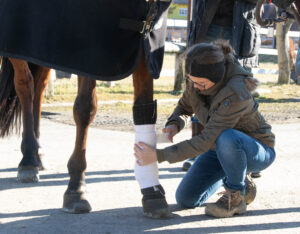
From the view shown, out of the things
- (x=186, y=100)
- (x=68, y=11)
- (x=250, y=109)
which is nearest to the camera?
(x=68, y=11)

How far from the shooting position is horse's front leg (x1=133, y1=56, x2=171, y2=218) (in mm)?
2908

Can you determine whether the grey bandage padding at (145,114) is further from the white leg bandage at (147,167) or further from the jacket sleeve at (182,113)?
the jacket sleeve at (182,113)

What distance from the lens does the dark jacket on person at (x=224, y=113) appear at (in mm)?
2854

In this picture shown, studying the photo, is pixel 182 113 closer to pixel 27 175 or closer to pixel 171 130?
pixel 171 130

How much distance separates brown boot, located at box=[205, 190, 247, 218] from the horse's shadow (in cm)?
4

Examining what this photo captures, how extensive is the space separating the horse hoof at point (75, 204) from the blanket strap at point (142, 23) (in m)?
0.95

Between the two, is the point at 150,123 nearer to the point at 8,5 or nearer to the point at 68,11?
the point at 68,11

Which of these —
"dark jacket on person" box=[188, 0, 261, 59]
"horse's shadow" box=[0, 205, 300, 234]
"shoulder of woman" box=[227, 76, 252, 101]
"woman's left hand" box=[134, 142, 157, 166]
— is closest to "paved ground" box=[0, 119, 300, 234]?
"horse's shadow" box=[0, 205, 300, 234]

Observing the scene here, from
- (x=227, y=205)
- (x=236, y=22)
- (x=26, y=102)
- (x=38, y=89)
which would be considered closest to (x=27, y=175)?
(x=26, y=102)

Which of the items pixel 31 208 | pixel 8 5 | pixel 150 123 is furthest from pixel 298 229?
pixel 8 5

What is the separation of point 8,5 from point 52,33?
29 cm

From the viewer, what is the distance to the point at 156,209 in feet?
9.52

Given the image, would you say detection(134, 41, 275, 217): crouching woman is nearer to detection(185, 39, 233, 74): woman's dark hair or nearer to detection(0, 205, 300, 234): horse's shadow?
detection(185, 39, 233, 74): woman's dark hair

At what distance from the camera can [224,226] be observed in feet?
9.27
